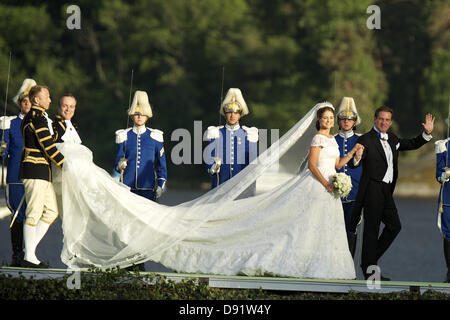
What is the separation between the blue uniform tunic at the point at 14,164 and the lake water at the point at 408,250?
0.65 metres

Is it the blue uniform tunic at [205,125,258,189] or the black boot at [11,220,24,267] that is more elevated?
the blue uniform tunic at [205,125,258,189]

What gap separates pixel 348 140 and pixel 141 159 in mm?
2266

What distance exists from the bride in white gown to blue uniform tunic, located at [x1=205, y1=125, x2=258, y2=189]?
1.07m

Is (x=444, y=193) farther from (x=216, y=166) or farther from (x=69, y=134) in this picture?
(x=69, y=134)

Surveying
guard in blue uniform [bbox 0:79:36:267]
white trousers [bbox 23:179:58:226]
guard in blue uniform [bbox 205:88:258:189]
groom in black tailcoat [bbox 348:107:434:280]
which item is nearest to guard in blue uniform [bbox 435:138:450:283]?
groom in black tailcoat [bbox 348:107:434:280]

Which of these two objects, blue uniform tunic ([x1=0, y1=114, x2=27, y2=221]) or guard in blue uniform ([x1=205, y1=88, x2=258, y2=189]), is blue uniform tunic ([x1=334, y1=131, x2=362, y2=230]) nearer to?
guard in blue uniform ([x1=205, y1=88, x2=258, y2=189])

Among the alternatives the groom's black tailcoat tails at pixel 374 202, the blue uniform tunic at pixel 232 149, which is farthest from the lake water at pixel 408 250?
the blue uniform tunic at pixel 232 149

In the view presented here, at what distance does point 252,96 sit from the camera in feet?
120

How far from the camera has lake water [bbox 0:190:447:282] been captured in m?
14.7

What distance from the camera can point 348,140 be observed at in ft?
32.4

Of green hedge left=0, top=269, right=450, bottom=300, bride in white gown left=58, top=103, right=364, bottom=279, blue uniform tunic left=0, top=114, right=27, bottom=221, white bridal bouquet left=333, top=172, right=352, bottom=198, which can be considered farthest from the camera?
blue uniform tunic left=0, top=114, right=27, bottom=221

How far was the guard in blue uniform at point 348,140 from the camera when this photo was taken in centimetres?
969

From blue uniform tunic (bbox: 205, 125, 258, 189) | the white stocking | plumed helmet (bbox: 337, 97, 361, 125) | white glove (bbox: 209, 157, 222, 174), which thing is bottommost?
the white stocking

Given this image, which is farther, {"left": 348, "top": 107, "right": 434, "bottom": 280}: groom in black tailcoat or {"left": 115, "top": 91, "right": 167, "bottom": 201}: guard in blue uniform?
{"left": 115, "top": 91, "right": 167, "bottom": 201}: guard in blue uniform
